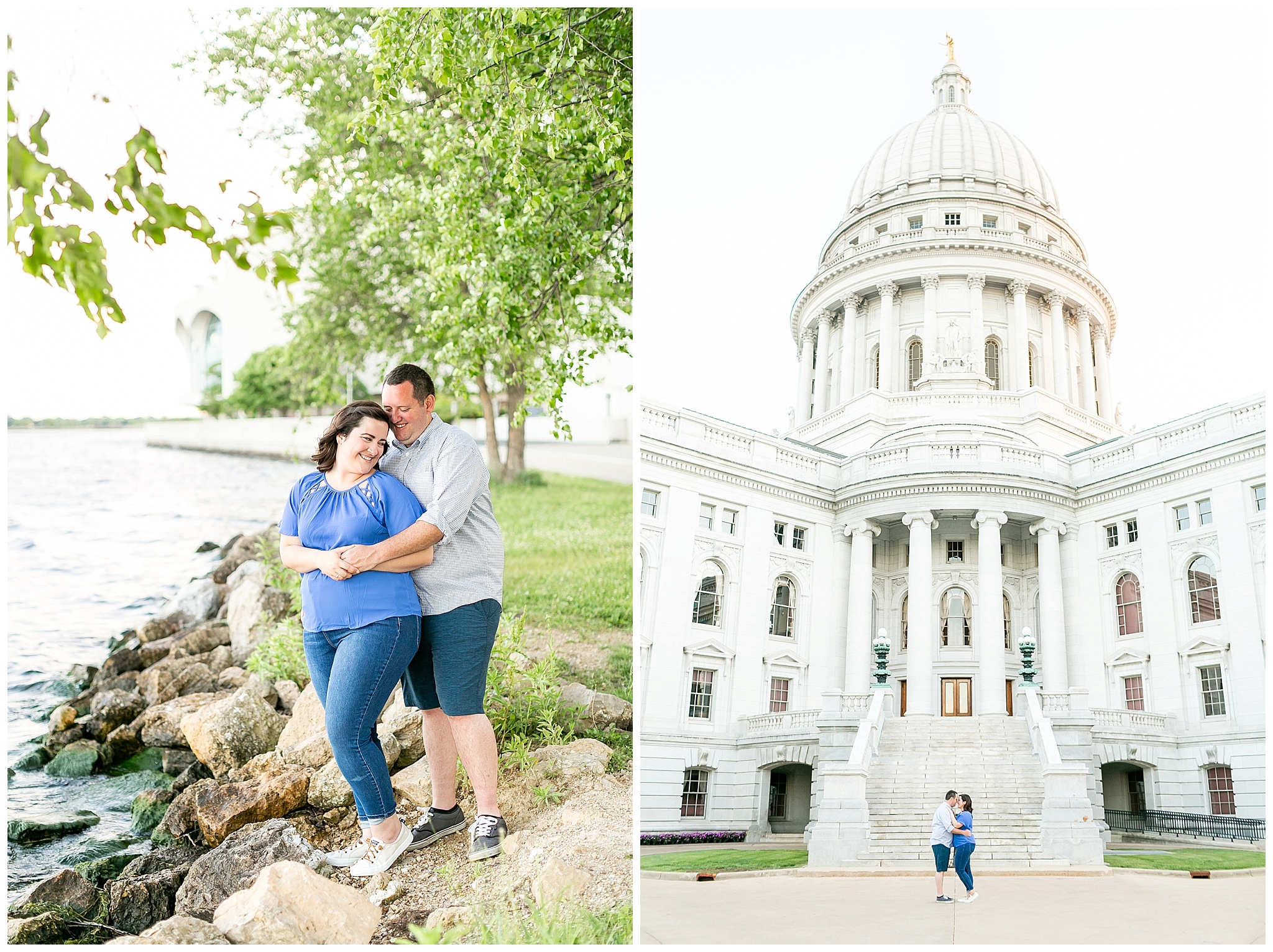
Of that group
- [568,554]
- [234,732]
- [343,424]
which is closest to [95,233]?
[343,424]

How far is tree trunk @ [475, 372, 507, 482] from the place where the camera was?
13203 millimetres

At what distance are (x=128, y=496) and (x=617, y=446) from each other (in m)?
9.69

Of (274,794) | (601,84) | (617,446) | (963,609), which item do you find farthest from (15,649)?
(617,446)

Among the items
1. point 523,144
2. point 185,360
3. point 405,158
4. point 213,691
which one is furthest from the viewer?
point 405,158

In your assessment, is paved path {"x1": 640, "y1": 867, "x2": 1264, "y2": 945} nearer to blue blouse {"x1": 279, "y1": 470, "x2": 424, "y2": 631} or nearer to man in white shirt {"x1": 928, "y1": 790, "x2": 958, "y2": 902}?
man in white shirt {"x1": 928, "y1": 790, "x2": 958, "y2": 902}

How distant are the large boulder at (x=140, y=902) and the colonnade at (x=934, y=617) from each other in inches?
132

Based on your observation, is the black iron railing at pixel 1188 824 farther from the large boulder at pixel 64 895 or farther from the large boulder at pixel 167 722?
the large boulder at pixel 167 722

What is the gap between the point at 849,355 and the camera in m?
5.53

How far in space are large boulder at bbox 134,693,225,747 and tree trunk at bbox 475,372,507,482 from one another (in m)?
5.95

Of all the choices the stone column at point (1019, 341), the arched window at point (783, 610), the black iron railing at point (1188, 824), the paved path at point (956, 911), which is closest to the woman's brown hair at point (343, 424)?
the arched window at point (783, 610)

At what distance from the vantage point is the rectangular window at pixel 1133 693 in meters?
4.56

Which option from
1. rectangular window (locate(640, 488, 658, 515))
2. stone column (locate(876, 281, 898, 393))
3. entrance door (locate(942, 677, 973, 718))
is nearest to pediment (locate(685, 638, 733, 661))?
rectangular window (locate(640, 488, 658, 515))

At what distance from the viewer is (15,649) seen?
8.74 m

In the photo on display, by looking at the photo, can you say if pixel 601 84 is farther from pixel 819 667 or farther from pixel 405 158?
pixel 405 158
